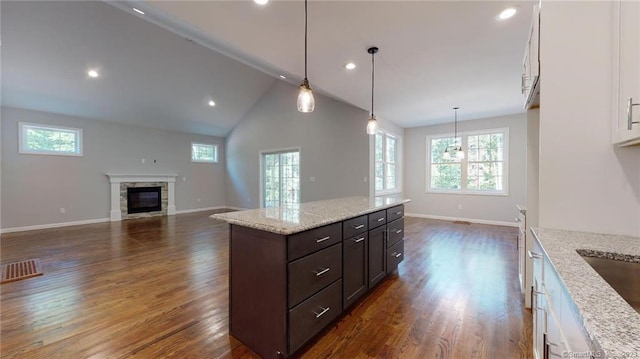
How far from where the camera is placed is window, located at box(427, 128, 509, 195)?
20.6 feet

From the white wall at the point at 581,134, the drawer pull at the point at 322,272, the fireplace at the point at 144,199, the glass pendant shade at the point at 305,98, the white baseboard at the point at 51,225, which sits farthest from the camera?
the fireplace at the point at 144,199

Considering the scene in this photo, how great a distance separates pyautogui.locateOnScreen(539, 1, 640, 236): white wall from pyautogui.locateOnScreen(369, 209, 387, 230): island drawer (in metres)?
1.31

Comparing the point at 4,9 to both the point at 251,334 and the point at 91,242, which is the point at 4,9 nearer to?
the point at 91,242

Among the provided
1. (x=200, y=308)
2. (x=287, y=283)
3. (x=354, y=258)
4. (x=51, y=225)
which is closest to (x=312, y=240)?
(x=287, y=283)

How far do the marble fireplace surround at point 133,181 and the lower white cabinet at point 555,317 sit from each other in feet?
27.8

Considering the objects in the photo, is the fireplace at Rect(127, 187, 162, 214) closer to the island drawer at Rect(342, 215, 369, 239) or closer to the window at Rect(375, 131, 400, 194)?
the window at Rect(375, 131, 400, 194)

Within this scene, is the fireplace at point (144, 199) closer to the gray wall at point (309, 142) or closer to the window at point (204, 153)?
the window at point (204, 153)

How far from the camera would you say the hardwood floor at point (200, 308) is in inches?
72.0

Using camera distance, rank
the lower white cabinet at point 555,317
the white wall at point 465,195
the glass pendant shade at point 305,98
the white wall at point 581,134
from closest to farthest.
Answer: the lower white cabinet at point 555,317
the white wall at point 581,134
the glass pendant shade at point 305,98
the white wall at point 465,195

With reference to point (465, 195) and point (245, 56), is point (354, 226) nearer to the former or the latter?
point (245, 56)

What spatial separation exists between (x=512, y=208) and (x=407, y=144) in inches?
118

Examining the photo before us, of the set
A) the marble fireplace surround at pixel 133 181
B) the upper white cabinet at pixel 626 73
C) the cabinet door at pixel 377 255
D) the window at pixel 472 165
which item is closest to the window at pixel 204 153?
the marble fireplace surround at pixel 133 181

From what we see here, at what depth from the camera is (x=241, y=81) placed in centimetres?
686

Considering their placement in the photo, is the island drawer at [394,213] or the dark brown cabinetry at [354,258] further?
the island drawer at [394,213]
